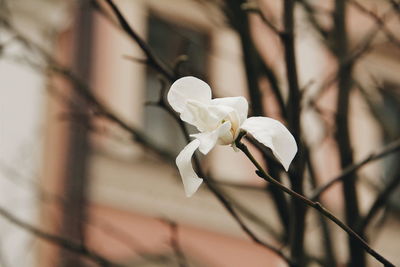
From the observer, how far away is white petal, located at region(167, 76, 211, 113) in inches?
34.8

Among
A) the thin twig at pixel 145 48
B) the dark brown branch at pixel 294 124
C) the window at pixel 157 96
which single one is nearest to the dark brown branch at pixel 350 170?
the dark brown branch at pixel 294 124

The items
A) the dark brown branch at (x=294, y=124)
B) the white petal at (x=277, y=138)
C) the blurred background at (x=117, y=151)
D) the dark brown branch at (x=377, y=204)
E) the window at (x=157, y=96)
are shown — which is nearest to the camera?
the white petal at (x=277, y=138)

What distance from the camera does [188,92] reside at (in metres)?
0.89

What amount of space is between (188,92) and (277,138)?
125 millimetres

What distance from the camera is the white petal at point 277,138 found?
834mm

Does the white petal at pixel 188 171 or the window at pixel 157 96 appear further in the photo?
the window at pixel 157 96

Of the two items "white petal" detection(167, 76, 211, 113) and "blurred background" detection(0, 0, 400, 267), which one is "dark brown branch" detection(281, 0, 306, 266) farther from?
"blurred background" detection(0, 0, 400, 267)

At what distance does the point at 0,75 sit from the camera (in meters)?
4.84

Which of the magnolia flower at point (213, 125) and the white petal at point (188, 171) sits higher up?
the magnolia flower at point (213, 125)

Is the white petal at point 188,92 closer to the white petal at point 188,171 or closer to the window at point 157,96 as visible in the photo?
the white petal at point 188,171

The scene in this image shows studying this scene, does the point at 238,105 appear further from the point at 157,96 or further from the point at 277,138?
the point at 157,96

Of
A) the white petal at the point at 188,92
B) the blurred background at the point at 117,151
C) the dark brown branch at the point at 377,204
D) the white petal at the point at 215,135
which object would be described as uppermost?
the blurred background at the point at 117,151

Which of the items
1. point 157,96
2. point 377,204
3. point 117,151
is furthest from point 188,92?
point 157,96

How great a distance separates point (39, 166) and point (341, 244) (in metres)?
2.13
